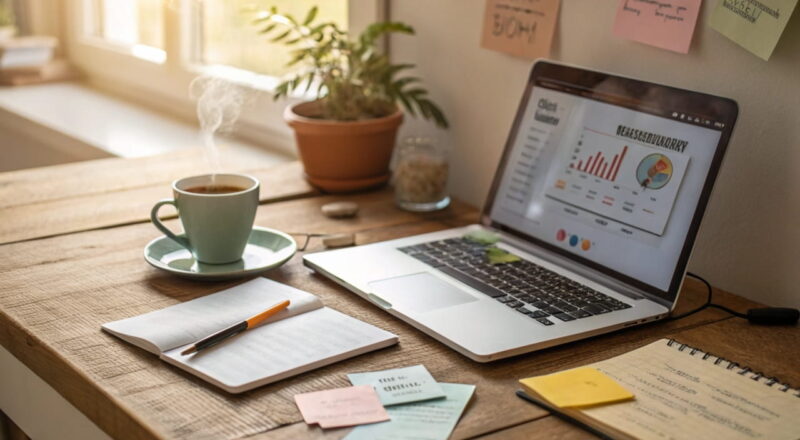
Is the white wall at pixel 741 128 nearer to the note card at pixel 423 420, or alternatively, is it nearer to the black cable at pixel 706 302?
the black cable at pixel 706 302

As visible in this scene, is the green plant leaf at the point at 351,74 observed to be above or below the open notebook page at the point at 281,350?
above

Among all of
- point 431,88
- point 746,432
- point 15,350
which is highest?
point 431,88

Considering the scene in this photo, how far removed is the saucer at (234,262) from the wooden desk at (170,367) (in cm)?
2

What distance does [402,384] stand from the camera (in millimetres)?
857

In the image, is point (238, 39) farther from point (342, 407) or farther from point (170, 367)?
point (342, 407)

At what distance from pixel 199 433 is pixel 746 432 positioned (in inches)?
17.8

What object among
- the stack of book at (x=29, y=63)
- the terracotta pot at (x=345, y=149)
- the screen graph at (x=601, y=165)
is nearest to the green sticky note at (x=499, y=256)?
the screen graph at (x=601, y=165)

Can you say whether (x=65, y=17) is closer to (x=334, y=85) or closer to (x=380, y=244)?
(x=334, y=85)

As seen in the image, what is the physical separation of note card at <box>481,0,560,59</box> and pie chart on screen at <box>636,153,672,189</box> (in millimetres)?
283

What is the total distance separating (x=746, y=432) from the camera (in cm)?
77

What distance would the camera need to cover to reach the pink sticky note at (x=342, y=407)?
79cm

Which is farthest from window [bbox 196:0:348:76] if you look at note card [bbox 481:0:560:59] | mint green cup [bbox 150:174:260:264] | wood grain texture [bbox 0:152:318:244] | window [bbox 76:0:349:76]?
mint green cup [bbox 150:174:260:264]

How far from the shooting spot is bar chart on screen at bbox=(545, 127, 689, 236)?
1.07 meters

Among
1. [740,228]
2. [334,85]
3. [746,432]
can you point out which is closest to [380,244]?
[334,85]
